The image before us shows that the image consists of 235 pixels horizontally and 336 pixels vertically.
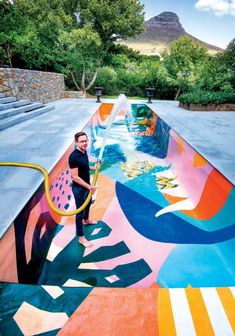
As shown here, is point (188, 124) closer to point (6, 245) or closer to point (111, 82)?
point (6, 245)

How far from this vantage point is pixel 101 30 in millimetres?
20109

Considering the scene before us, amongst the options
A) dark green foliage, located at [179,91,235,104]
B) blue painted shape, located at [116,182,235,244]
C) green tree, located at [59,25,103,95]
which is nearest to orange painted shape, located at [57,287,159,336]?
blue painted shape, located at [116,182,235,244]

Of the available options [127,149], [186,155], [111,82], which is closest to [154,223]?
[186,155]

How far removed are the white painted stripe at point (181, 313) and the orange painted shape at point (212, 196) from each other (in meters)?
2.51

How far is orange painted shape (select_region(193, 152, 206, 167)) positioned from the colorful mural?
30mm

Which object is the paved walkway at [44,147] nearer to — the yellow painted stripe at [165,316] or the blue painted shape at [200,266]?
the blue painted shape at [200,266]

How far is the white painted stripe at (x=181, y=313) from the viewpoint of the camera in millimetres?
1927

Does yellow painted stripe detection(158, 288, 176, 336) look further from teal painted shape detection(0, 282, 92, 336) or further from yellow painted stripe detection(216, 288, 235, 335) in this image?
teal painted shape detection(0, 282, 92, 336)

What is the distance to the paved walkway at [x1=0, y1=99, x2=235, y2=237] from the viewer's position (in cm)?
362

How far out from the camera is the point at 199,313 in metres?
2.06

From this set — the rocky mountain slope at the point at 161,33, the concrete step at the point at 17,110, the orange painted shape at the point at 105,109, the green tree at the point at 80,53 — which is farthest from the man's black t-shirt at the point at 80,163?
the rocky mountain slope at the point at 161,33

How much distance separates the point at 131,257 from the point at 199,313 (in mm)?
1896

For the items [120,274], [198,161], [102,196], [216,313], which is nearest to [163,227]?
[120,274]

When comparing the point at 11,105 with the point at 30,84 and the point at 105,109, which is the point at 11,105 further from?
the point at 105,109
